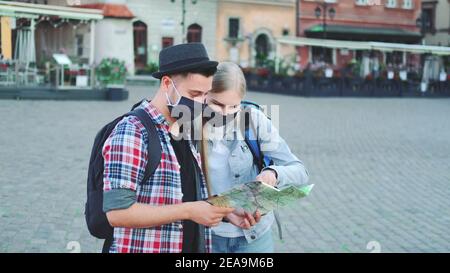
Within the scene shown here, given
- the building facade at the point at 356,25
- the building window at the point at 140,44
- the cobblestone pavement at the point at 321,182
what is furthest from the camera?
the building facade at the point at 356,25

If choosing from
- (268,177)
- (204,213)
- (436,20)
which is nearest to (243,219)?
(268,177)

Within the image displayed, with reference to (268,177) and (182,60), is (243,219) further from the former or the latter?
(182,60)

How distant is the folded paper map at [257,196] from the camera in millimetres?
2592

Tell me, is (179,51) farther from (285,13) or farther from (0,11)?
(285,13)

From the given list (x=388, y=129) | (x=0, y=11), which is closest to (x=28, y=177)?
(x=388, y=129)

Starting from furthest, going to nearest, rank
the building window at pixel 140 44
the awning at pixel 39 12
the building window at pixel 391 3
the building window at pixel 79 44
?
the building window at pixel 391 3
the building window at pixel 140 44
the building window at pixel 79 44
the awning at pixel 39 12

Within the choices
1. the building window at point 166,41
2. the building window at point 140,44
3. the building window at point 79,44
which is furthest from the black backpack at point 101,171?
the building window at point 166,41

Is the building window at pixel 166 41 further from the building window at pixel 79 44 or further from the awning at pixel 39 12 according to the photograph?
the awning at pixel 39 12

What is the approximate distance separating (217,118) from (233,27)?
41884mm

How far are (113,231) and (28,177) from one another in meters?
6.85

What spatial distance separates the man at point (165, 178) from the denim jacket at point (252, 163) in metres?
0.40

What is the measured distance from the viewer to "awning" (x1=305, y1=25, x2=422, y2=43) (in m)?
46.6

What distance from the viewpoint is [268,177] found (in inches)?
119

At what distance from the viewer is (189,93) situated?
2.68 metres
